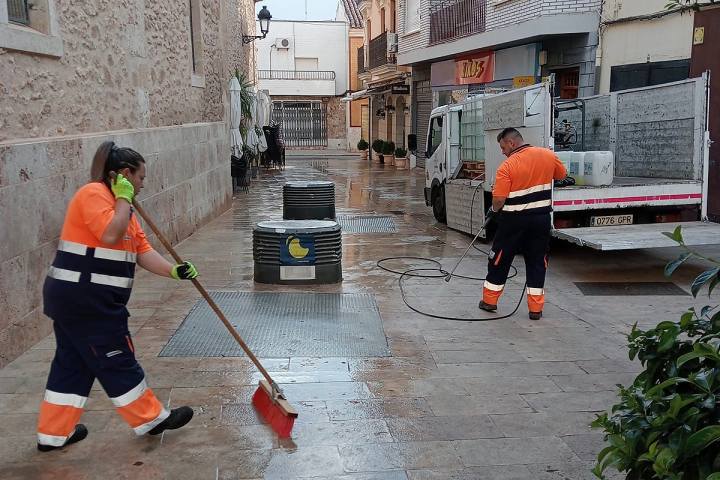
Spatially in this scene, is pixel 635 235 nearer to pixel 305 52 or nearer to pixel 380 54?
pixel 380 54

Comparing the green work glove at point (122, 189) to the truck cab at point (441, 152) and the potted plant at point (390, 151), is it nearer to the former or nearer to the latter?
the truck cab at point (441, 152)

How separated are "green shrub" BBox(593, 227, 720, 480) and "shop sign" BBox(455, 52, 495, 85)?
16.0m

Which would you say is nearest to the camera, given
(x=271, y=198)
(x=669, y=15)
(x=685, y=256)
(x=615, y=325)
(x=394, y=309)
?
(x=685, y=256)

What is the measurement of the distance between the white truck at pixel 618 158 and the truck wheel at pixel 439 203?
4.21 ft

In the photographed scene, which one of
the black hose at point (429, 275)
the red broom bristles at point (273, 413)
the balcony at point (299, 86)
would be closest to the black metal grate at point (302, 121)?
the balcony at point (299, 86)

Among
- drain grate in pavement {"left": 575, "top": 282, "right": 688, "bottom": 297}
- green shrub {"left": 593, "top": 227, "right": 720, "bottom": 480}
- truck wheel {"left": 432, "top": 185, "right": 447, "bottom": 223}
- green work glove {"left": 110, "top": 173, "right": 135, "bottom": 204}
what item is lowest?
drain grate in pavement {"left": 575, "top": 282, "right": 688, "bottom": 297}

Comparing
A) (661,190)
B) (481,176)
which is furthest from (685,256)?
(481,176)

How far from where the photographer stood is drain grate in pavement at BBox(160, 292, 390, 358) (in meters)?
5.17

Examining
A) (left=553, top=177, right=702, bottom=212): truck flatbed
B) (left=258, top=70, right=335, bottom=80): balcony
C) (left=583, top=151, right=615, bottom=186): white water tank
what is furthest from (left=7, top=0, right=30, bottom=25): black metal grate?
(left=258, top=70, right=335, bottom=80): balcony

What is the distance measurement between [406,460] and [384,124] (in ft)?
98.6

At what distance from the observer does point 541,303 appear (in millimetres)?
6062

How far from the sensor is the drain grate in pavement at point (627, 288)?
23.1 feet

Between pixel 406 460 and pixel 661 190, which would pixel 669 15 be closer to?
pixel 661 190

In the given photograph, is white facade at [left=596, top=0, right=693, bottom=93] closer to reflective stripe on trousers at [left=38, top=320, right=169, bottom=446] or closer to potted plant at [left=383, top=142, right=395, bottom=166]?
reflective stripe on trousers at [left=38, top=320, right=169, bottom=446]
